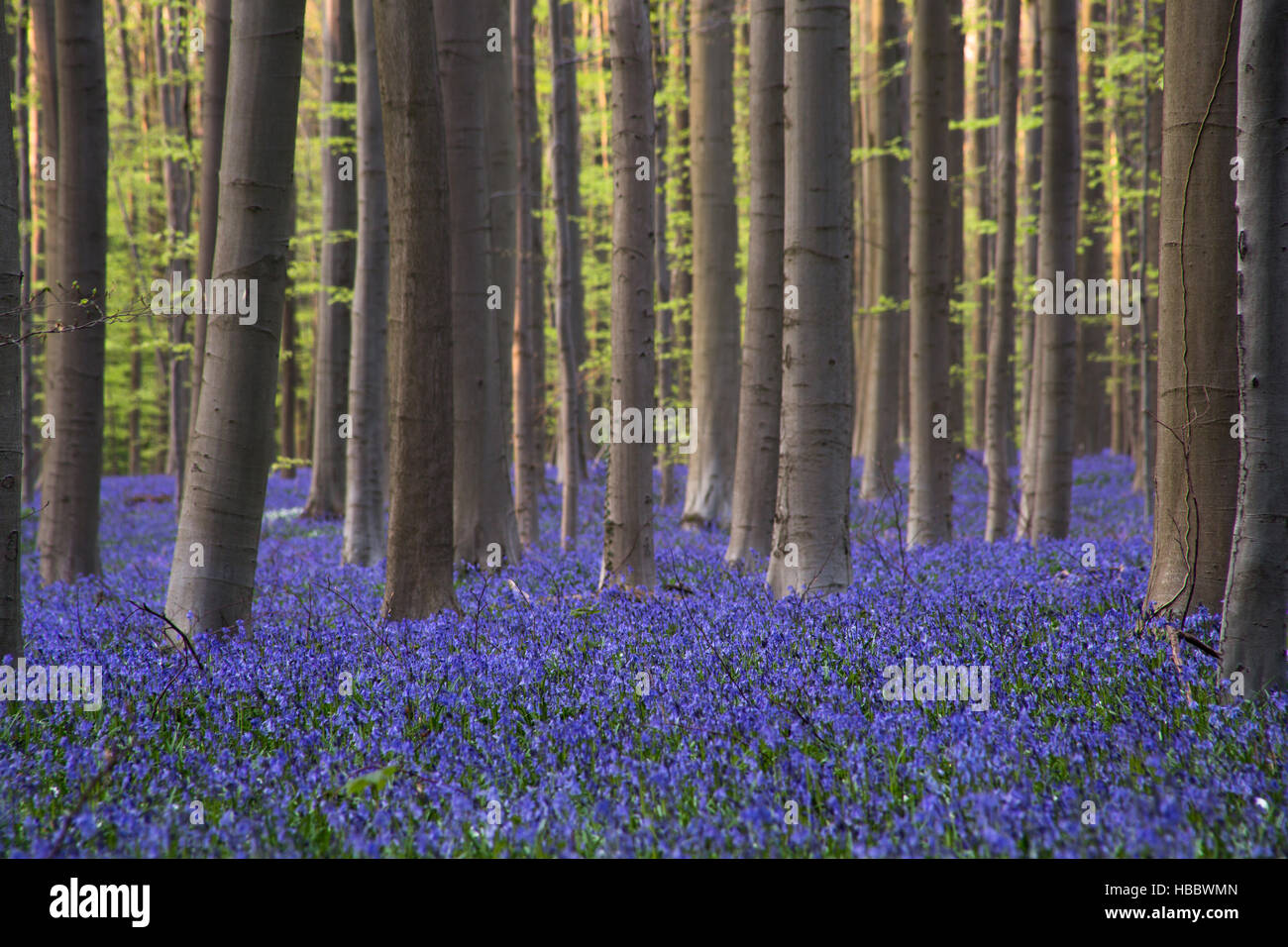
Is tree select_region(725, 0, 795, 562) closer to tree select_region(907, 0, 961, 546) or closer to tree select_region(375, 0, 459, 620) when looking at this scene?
tree select_region(907, 0, 961, 546)

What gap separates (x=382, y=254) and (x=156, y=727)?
27.8ft

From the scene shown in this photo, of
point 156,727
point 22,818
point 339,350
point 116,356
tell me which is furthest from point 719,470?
point 116,356

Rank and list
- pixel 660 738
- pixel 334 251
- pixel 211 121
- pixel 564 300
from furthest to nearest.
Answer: pixel 334 251
pixel 211 121
pixel 564 300
pixel 660 738

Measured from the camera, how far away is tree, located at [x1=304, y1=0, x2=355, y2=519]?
15.4 meters

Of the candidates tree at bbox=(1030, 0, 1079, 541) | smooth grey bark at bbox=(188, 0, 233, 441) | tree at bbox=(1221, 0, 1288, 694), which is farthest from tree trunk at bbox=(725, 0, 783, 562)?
smooth grey bark at bbox=(188, 0, 233, 441)

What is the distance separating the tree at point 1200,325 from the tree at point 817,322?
217 centimetres

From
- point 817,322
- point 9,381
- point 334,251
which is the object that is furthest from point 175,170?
point 817,322

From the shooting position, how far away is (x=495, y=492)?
1027 cm

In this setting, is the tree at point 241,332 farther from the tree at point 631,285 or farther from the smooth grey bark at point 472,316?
the tree at point 631,285

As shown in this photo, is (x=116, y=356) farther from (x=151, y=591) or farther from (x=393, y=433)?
(x=393, y=433)

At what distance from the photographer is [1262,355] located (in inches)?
171

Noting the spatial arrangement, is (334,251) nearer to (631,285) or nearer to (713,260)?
(713,260)

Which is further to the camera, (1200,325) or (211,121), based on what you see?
(211,121)

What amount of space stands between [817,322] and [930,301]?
5.23 m
